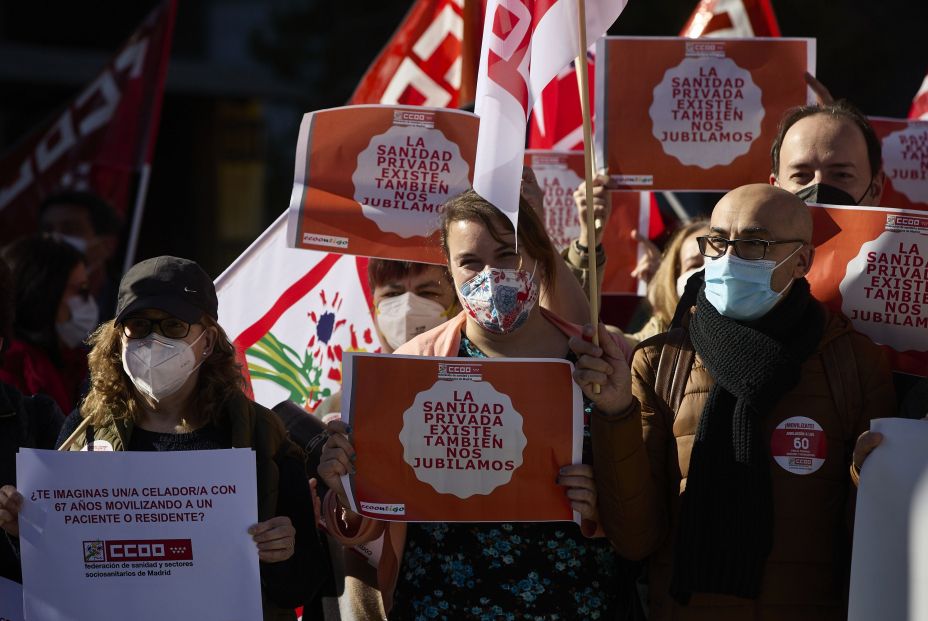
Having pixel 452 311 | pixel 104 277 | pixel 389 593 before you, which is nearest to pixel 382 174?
pixel 452 311

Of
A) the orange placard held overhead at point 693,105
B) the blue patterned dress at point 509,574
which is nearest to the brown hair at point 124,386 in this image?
the blue patterned dress at point 509,574

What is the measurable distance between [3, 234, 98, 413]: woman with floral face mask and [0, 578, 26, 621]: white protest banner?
1324 mm

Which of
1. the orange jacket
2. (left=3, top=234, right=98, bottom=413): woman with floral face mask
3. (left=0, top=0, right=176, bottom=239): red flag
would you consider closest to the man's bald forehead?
the orange jacket

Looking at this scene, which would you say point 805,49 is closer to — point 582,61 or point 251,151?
point 582,61

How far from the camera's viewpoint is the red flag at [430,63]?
5.96 metres

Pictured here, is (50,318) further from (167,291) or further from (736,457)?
(736,457)

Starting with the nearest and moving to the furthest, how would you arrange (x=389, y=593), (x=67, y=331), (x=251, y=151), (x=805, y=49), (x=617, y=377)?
1. (x=617, y=377)
2. (x=389, y=593)
3. (x=805, y=49)
4. (x=67, y=331)
5. (x=251, y=151)

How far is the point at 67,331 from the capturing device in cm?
531

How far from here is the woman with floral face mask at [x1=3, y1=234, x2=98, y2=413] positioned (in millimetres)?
4902

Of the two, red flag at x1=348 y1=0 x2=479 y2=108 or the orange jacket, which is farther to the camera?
red flag at x1=348 y1=0 x2=479 y2=108

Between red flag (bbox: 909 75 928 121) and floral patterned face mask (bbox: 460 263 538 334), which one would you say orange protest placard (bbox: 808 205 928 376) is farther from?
red flag (bbox: 909 75 928 121)

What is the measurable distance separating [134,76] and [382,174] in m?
3.24

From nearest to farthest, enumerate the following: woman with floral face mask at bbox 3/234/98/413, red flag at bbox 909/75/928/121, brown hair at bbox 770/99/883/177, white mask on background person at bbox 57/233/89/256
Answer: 1. brown hair at bbox 770/99/883/177
2. woman with floral face mask at bbox 3/234/98/413
3. red flag at bbox 909/75/928/121
4. white mask on background person at bbox 57/233/89/256

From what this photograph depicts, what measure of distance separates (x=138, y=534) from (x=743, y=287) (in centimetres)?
165
